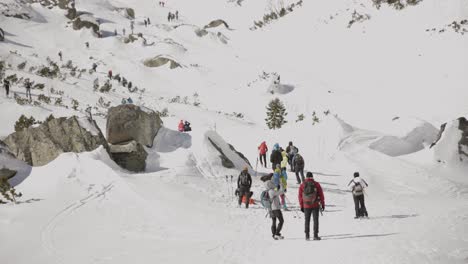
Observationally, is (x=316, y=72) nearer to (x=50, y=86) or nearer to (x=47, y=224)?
(x=50, y=86)

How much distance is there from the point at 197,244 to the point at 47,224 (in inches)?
167

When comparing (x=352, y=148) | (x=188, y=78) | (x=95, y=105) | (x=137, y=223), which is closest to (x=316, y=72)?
(x=188, y=78)

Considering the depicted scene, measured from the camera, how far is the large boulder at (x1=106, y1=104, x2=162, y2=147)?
55.3 ft

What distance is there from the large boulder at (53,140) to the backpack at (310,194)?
30.8 ft

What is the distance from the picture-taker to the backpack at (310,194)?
30.5ft

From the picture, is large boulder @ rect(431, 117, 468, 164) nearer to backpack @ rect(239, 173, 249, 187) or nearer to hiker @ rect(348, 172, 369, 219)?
hiker @ rect(348, 172, 369, 219)

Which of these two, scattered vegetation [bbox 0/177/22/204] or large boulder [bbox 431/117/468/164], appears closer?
scattered vegetation [bbox 0/177/22/204]

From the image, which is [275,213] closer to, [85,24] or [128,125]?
[128,125]

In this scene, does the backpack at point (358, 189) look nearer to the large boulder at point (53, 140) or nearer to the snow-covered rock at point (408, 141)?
the large boulder at point (53, 140)

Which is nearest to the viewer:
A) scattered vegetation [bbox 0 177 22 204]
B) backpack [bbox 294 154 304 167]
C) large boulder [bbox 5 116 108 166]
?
scattered vegetation [bbox 0 177 22 204]

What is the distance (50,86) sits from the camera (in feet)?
97.4

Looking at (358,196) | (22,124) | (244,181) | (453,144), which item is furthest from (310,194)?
(453,144)

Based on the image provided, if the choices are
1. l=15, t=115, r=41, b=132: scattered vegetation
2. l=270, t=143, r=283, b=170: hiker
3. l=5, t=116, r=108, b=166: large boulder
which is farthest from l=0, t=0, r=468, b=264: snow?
l=15, t=115, r=41, b=132: scattered vegetation

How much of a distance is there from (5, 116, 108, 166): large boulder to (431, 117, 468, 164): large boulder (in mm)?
17720
